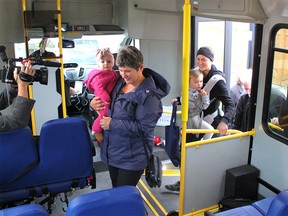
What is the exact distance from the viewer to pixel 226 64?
17.8 ft

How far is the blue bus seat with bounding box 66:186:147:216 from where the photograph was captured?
158cm

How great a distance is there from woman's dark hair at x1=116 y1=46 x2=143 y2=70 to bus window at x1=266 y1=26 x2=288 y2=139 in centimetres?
148

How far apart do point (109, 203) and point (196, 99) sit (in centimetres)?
205

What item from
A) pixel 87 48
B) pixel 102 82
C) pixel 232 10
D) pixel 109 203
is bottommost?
pixel 109 203

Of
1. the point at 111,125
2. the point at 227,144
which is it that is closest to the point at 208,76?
the point at 227,144

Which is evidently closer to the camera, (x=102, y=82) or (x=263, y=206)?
(x=102, y=82)

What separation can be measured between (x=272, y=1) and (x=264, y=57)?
569mm

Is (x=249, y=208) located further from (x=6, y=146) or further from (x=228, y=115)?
(x=6, y=146)

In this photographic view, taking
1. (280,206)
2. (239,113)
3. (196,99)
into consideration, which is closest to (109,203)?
(280,206)

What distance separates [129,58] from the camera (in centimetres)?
239

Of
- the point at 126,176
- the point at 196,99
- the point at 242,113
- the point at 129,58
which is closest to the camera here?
the point at 129,58

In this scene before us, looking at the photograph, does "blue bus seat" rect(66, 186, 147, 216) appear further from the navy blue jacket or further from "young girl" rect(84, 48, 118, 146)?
"young girl" rect(84, 48, 118, 146)

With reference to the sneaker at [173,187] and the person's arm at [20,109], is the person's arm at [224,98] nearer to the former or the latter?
the sneaker at [173,187]

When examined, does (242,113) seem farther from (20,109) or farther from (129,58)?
(20,109)
